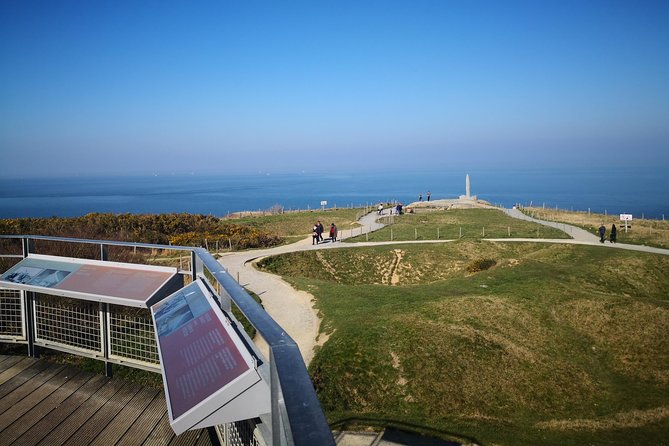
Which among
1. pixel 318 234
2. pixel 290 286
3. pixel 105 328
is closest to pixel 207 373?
pixel 105 328

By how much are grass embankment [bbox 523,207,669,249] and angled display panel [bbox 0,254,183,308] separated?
33.6 metres

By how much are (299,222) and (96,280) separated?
3929 centimetres

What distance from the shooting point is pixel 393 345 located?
13648 mm

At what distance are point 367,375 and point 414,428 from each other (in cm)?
215

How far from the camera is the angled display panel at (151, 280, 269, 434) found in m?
2.47

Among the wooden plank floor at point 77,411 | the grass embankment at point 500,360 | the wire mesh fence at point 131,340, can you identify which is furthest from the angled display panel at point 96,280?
the grass embankment at point 500,360

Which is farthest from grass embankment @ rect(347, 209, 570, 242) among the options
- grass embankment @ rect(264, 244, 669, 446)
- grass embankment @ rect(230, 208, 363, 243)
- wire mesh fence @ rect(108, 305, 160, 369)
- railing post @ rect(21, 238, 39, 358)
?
railing post @ rect(21, 238, 39, 358)

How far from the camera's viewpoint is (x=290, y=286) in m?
20.7

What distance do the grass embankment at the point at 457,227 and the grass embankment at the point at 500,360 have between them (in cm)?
1429

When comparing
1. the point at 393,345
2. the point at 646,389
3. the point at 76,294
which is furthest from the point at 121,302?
the point at 646,389

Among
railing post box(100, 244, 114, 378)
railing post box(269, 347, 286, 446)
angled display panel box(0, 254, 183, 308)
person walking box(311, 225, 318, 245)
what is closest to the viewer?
railing post box(269, 347, 286, 446)

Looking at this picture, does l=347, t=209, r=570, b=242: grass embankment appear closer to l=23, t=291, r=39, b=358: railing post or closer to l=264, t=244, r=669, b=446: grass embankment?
l=264, t=244, r=669, b=446: grass embankment

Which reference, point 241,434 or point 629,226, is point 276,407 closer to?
point 241,434

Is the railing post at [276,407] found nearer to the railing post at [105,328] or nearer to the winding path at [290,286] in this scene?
the winding path at [290,286]
